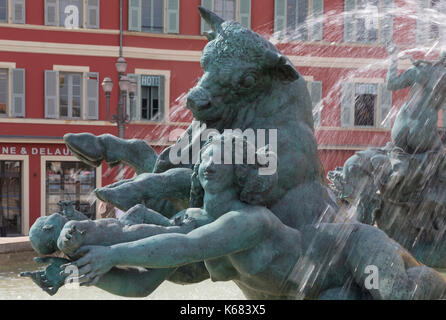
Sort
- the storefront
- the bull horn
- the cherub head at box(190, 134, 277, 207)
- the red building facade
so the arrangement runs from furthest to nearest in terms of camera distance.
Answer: the red building facade < the storefront < the bull horn < the cherub head at box(190, 134, 277, 207)

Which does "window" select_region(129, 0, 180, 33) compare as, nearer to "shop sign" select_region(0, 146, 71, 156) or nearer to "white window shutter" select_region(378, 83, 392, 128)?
"shop sign" select_region(0, 146, 71, 156)

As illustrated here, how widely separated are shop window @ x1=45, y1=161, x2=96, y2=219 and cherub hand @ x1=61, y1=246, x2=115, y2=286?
657 inches

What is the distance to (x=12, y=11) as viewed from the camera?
1916 centimetres

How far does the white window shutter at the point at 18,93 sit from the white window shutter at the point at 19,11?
164cm

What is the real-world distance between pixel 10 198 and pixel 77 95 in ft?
13.2

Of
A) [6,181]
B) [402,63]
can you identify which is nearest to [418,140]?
[402,63]

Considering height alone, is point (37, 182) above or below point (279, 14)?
below

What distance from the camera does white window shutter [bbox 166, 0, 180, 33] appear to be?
20406 millimetres

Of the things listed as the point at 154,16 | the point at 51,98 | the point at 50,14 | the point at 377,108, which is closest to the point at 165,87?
the point at 154,16

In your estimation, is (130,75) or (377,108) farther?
(130,75)

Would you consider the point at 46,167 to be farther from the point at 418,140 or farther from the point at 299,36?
the point at 418,140

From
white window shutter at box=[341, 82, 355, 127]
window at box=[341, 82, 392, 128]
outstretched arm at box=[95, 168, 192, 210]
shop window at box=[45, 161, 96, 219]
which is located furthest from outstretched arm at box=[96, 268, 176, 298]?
white window shutter at box=[341, 82, 355, 127]


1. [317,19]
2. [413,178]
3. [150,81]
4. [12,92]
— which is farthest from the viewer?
[317,19]

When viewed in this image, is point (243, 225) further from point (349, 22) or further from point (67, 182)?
point (349, 22)
